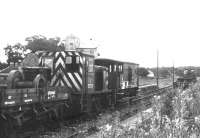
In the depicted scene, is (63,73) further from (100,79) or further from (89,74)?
(100,79)

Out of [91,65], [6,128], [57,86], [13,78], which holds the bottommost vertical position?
[6,128]

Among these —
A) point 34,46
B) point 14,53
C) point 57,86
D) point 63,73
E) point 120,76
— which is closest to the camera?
point 57,86

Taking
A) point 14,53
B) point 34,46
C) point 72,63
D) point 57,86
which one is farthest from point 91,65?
point 34,46

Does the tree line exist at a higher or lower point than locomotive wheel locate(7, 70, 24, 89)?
higher

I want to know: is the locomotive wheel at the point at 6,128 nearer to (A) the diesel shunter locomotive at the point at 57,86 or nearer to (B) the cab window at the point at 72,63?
(A) the diesel shunter locomotive at the point at 57,86

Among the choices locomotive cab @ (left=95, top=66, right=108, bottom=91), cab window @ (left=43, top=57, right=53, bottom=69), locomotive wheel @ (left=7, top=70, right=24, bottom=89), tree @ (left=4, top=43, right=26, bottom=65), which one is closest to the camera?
locomotive wheel @ (left=7, top=70, right=24, bottom=89)

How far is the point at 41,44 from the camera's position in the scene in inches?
1586

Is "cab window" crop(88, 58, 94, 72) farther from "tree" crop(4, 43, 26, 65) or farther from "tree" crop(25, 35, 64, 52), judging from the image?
"tree" crop(25, 35, 64, 52)

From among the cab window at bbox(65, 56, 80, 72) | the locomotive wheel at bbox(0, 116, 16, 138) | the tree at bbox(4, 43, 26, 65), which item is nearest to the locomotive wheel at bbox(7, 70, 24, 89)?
the locomotive wheel at bbox(0, 116, 16, 138)

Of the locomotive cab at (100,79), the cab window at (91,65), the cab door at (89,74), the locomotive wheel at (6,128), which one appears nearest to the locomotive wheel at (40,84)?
the locomotive wheel at (6,128)

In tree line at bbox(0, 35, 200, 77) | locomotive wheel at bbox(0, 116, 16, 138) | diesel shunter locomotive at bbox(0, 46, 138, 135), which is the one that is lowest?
locomotive wheel at bbox(0, 116, 16, 138)

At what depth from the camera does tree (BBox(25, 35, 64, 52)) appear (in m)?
39.1

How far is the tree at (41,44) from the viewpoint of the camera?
3912 cm

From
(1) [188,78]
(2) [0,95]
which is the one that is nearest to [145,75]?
(1) [188,78]
